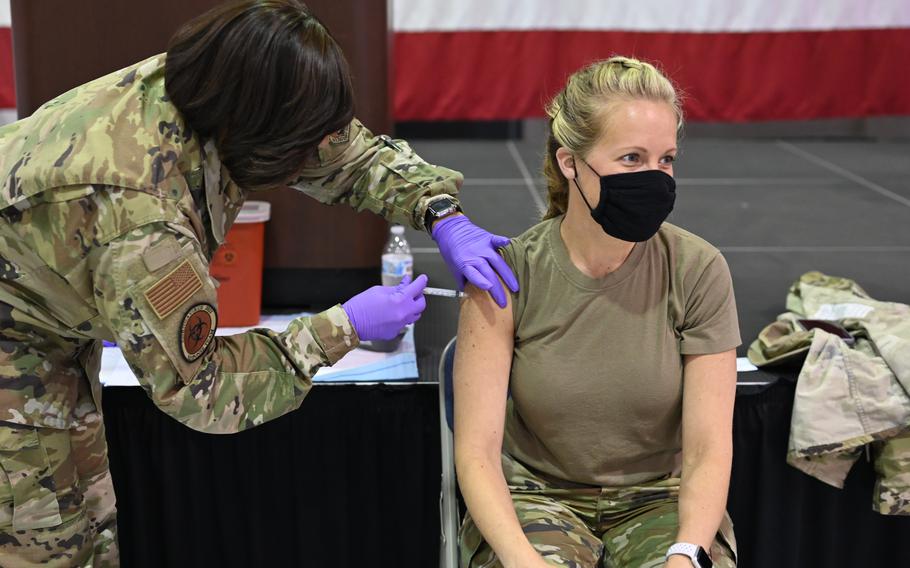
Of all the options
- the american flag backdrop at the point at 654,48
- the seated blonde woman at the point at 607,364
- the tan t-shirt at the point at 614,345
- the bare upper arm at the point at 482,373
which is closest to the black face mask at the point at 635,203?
the seated blonde woman at the point at 607,364

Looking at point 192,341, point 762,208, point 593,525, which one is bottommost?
point 762,208

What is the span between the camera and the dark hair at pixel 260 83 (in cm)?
145

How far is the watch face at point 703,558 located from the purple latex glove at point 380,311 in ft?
2.14

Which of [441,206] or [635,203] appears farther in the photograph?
[441,206]

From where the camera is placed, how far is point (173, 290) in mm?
1477

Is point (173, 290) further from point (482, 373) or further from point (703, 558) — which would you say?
point (703, 558)

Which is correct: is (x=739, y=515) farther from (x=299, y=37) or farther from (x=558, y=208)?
(x=299, y=37)

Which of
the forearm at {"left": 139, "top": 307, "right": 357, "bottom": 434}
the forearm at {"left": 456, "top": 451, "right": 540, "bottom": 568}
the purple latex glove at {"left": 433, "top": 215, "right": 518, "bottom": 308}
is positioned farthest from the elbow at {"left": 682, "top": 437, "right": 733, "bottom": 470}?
the forearm at {"left": 139, "top": 307, "right": 357, "bottom": 434}

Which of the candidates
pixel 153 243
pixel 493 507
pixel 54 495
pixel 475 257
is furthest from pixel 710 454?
pixel 54 495

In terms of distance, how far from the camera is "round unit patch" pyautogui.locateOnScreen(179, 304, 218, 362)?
1.51m

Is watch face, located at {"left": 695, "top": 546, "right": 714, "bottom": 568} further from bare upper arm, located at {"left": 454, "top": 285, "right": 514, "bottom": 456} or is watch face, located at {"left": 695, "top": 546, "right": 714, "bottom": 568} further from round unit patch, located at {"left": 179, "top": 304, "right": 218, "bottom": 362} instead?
round unit patch, located at {"left": 179, "top": 304, "right": 218, "bottom": 362}

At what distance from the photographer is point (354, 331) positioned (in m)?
1.75

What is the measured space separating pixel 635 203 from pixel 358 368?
98 cm

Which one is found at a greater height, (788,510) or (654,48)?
(654,48)
